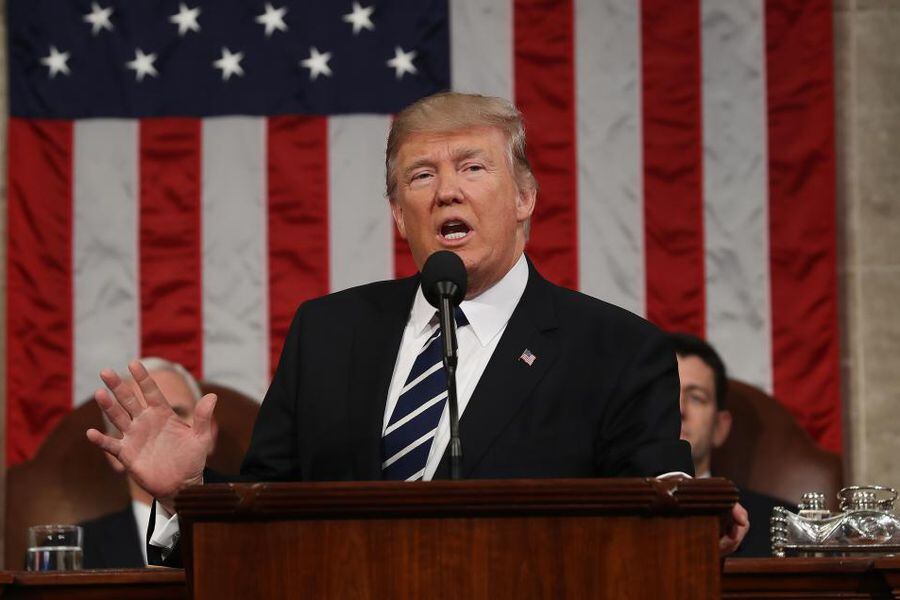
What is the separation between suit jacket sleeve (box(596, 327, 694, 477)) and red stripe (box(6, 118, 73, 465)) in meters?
Result: 3.56

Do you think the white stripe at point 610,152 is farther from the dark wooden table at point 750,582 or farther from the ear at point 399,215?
the dark wooden table at point 750,582

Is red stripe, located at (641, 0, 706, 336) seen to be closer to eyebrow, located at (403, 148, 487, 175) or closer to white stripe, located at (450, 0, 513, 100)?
white stripe, located at (450, 0, 513, 100)

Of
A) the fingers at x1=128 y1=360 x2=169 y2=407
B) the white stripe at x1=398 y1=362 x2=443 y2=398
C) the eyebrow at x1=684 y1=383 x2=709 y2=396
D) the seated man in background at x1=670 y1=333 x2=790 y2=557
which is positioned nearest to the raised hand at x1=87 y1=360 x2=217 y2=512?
the fingers at x1=128 y1=360 x2=169 y2=407

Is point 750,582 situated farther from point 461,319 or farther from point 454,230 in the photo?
point 454,230

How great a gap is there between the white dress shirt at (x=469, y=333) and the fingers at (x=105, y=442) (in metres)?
0.52

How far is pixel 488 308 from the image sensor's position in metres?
3.07

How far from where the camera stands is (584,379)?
2.86m

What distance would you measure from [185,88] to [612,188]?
6.00 ft

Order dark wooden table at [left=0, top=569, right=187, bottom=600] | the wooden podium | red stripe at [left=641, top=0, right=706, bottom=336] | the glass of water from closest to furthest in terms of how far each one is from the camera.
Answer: the wooden podium, dark wooden table at [left=0, top=569, right=187, bottom=600], the glass of water, red stripe at [left=641, top=0, right=706, bottom=336]

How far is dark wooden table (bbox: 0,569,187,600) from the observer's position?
269cm

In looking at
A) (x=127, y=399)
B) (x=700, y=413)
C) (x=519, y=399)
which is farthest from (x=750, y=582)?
(x=700, y=413)

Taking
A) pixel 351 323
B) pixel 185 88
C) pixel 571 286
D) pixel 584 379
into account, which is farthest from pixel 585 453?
pixel 185 88

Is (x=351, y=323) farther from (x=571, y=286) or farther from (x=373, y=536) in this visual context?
(x=571, y=286)

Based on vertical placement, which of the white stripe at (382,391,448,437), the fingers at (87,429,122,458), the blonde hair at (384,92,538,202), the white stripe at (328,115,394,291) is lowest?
the fingers at (87,429,122,458)
